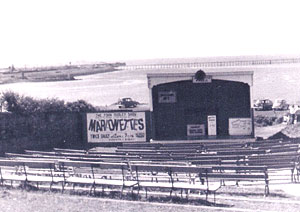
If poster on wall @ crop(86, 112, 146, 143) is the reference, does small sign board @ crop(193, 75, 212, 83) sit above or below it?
above

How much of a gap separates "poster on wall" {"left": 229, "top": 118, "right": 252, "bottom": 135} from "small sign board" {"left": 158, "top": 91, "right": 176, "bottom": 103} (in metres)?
3.25

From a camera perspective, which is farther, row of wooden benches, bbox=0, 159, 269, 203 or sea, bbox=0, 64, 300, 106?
sea, bbox=0, 64, 300, 106

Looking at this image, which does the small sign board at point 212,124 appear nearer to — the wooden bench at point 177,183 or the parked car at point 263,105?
the wooden bench at point 177,183

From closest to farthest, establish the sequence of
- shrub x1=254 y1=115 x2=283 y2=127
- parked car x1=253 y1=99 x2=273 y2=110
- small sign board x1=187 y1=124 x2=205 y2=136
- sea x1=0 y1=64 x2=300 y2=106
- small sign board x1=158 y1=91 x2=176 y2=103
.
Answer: small sign board x1=187 y1=124 x2=205 y2=136, small sign board x1=158 y1=91 x2=176 y2=103, shrub x1=254 y1=115 x2=283 y2=127, parked car x1=253 y1=99 x2=273 y2=110, sea x1=0 y1=64 x2=300 y2=106

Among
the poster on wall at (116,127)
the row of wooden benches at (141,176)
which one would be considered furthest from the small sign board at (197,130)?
the row of wooden benches at (141,176)

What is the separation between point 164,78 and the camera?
2412 cm

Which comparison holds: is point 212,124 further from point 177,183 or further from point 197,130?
point 177,183

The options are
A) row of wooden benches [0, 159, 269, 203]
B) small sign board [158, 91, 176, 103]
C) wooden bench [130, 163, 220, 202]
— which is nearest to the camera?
wooden bench [130, 163, 220, 202]

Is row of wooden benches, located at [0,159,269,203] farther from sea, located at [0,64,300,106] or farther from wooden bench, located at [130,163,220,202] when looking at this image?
sea, located at [0,64,300,106]

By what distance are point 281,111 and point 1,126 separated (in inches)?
1026

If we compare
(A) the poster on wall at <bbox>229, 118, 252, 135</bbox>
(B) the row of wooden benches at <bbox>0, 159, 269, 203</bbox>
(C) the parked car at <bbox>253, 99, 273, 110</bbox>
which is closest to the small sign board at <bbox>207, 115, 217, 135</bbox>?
(A) the poster on wall at <bbox>229, 118, 252, 135</bbox>

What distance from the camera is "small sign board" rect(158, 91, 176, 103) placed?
24.3 metres

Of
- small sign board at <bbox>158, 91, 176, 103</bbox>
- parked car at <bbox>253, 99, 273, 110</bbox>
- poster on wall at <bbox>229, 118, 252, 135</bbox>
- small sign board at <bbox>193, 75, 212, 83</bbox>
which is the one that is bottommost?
poster on wall at <bbox>229, 118, 252, 135</bbox>

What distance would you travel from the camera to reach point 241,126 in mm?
23734
